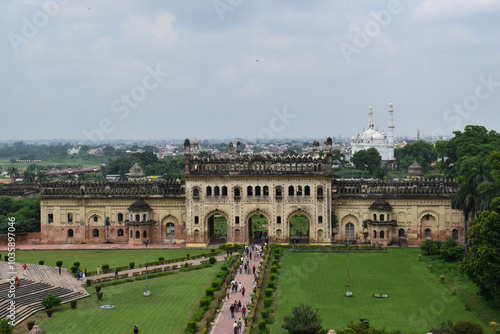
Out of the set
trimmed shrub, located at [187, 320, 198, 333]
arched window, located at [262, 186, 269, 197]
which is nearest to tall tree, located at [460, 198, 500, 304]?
trimmed shrub, located at [187, 320, 198, 333]

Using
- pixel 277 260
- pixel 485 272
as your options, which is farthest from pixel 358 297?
pixel 277 260

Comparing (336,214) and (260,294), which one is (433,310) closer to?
(260,294)

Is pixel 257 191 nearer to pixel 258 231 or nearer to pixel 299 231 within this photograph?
pixel 258 231

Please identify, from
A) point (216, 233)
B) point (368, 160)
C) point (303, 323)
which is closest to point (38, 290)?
point (303, 323)

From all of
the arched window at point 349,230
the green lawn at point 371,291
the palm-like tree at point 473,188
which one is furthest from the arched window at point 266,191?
the palm-like tree at point 473,188

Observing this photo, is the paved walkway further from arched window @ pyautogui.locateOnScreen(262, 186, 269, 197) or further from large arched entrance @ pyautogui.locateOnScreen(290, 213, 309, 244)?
large arched entrance @ pyautogui.locateOnScreen(290, 213, 309, 244)
